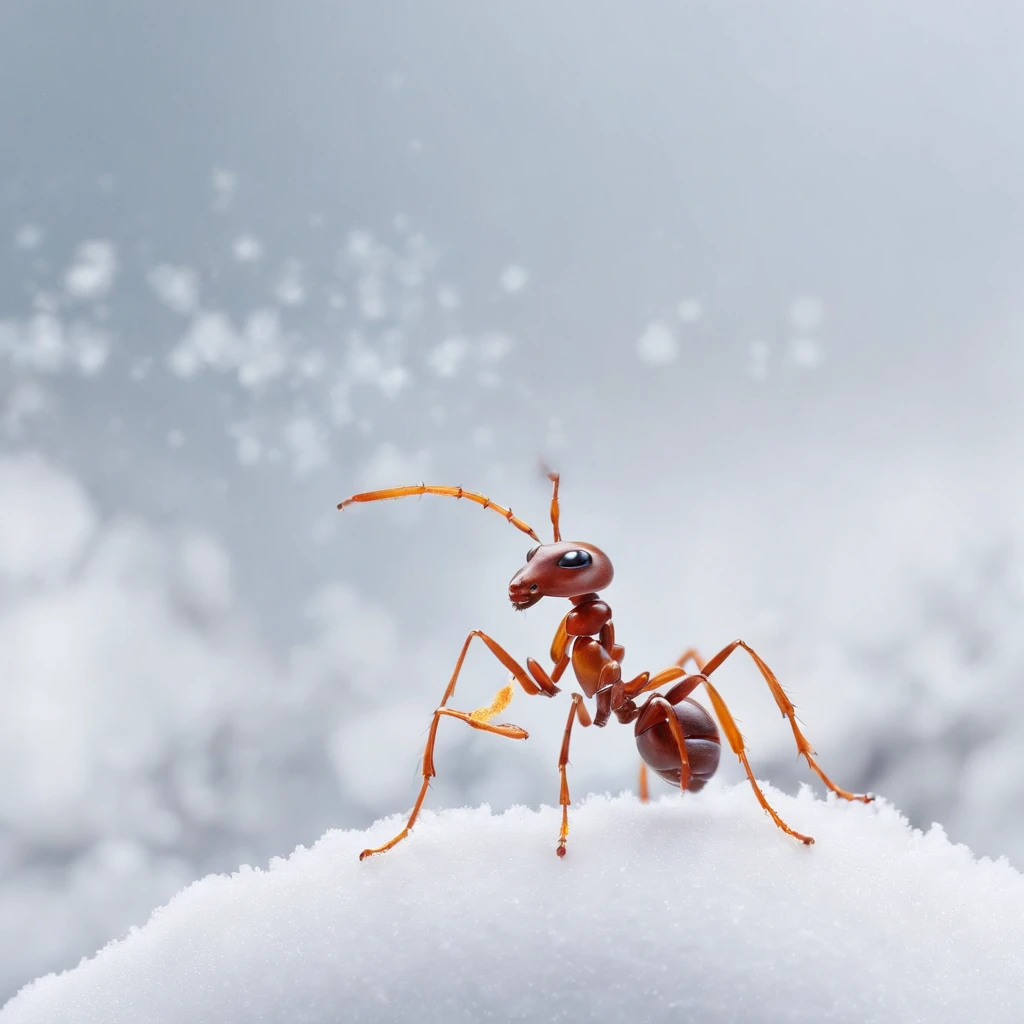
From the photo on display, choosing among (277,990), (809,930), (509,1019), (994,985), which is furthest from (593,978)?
(994,985)

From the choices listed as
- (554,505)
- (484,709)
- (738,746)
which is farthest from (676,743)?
(554,505)

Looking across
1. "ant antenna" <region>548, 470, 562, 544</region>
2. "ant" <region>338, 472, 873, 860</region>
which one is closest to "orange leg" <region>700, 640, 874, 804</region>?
"ant" <region>338, 472, 873, 860</region>

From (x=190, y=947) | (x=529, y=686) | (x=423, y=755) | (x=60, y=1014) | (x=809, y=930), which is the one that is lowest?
(x=60, y=1014)

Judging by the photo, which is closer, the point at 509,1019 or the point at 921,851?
the point at 509,1019

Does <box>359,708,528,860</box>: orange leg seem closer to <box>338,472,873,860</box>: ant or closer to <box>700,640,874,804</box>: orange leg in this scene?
<box>338,472,873,860</box>: ant

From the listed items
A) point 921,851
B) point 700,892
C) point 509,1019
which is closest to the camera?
point 509,1019

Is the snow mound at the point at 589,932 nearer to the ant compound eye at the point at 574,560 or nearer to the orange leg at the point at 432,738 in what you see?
the orange leg at the point at 432,738

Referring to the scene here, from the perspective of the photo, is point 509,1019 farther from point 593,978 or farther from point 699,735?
point 699,735

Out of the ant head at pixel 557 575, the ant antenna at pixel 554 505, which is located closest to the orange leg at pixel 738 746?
the ant head at pixel 557 575
